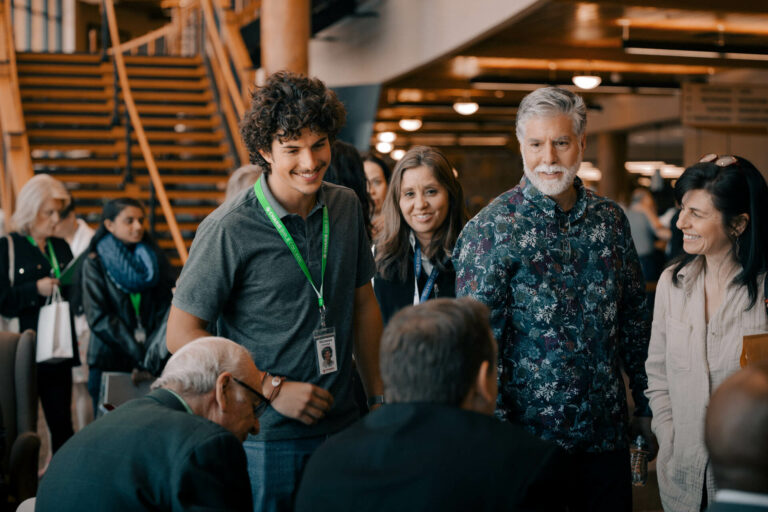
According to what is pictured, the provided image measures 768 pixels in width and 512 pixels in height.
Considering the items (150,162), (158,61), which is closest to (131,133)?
(158,61)

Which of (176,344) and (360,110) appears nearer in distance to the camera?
(176,344)

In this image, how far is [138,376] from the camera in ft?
14.7

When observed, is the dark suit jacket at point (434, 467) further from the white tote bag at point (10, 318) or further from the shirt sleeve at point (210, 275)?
the white tote bag at point (10, 318)

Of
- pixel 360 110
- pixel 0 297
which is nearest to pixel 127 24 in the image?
pixel 360 110

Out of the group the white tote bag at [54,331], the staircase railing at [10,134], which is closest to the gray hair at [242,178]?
the white tote bag at [54,331]

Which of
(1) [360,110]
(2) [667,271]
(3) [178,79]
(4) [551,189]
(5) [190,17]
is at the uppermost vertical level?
(5) [190,17]

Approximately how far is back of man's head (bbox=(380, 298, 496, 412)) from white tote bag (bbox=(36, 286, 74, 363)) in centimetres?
347

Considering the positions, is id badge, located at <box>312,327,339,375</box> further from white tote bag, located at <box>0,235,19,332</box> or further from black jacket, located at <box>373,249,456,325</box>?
white tote bag, located at <box>0,235,19,332</box>

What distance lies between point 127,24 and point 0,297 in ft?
71.5

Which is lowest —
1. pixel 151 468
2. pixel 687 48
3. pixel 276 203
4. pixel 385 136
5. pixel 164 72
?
pixel 151 468

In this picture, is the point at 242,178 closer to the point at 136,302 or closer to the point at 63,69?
the point at 136,302

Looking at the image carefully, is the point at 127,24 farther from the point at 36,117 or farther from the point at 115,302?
the point at 115,302

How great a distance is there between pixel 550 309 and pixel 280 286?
726mm

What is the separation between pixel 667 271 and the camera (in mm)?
2699
